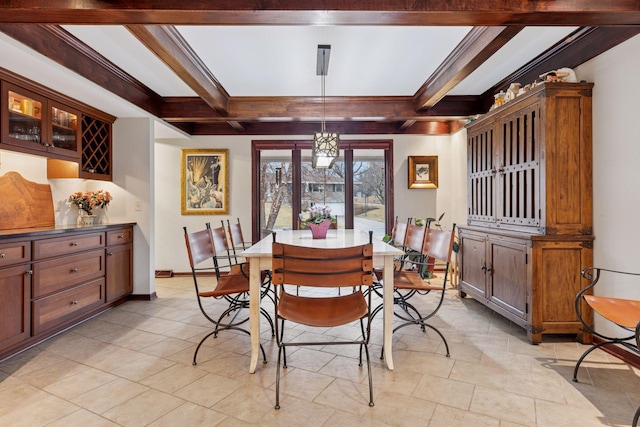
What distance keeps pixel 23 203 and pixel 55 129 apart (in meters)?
0.77

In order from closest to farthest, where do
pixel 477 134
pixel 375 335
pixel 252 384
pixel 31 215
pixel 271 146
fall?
1. pixel 252 384
2. pixel 375 335
3. pixel 31 215
4. pixel 477 134
5. pixel 271 146

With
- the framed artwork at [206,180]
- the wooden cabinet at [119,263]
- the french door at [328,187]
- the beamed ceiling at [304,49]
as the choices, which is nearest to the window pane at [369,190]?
the french door at [328,187]

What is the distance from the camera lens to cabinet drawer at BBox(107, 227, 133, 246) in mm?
3545

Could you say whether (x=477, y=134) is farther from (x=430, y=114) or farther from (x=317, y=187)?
(x=317, y=187)

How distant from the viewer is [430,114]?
4.17 m

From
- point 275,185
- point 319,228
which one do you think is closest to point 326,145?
point 319,228

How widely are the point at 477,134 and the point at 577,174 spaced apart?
1207mm

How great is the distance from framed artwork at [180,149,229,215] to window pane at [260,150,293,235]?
59 centimetres

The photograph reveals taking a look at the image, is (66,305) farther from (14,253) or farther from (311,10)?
(311,10)

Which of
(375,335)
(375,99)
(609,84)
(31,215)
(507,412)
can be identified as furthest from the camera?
(375,99)

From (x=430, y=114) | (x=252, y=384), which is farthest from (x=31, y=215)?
(x=430, y=114)

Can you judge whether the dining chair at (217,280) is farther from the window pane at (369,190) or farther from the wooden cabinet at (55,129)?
the window pane at (369,190)

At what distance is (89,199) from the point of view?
3.72m

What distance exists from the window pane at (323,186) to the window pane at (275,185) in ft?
0.87
